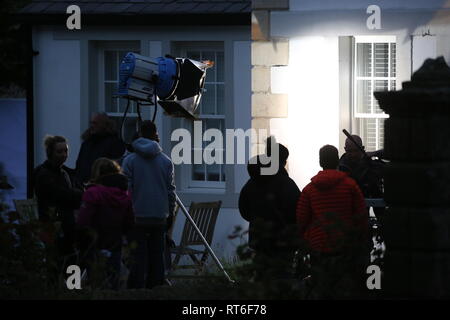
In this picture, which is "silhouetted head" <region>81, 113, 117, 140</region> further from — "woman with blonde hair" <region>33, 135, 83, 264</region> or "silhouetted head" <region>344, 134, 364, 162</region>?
"silhouetted head" <region>344, 134, 364, 162</region>

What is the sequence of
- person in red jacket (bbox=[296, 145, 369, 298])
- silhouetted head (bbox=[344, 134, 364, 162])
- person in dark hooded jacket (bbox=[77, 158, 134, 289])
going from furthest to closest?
silhouetted head (bbox=[344, 134, 364, 162])
person in dark hooded jacket (bbox=[77, 158, 134, 289])
person in red jacket (bbox=[296, 145, 369, 298])

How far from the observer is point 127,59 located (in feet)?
37.1

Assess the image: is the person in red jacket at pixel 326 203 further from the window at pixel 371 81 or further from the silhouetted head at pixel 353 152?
the window at pixel 371 81

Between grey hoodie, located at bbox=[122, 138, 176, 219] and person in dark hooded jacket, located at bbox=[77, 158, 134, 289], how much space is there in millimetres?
569

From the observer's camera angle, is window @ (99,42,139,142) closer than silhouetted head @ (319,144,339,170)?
No

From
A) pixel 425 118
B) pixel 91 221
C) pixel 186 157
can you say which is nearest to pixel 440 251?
pixel 425 118

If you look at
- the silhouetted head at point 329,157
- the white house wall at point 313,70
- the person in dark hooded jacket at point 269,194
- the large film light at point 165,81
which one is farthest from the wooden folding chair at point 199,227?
the silhouetted head at point 329,157

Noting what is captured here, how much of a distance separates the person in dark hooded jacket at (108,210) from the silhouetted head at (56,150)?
28.8 inches

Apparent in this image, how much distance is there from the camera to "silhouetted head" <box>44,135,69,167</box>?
36.1 ft

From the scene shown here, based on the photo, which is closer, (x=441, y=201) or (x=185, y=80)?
(x=441, y=201)

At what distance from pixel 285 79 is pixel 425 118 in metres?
5.37

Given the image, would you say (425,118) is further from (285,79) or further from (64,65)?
(64,65)

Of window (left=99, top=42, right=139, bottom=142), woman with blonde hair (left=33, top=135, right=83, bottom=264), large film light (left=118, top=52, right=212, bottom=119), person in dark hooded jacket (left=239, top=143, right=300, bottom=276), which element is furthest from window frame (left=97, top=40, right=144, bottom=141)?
person in dark hooded jacket (left=239, top=143, right=300, bottom=276)
